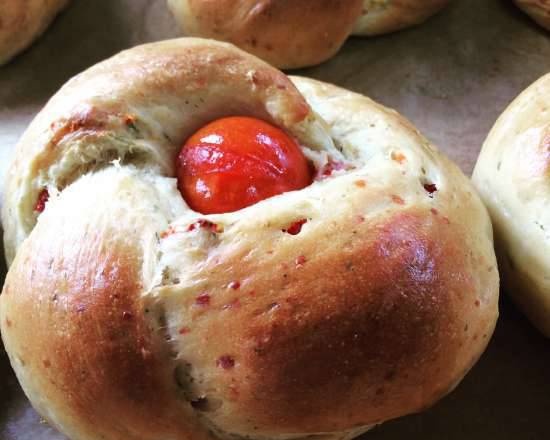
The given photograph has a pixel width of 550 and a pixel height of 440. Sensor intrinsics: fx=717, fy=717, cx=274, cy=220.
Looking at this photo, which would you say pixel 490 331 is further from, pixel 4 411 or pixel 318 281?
pixel 4 411

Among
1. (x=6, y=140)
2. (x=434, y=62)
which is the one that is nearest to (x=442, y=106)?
(x=434, y=62)

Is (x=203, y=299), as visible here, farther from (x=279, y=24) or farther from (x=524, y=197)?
(x=279, y=24)

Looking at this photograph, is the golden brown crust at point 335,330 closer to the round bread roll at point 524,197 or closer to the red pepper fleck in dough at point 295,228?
the red pepper fleck in dough at point 295,228

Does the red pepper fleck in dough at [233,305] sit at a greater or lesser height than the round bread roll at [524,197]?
greater

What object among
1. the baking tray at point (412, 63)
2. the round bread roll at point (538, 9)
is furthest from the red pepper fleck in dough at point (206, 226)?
the round bread roll at point (538, 9)

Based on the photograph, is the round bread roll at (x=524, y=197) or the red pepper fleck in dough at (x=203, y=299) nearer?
the red pepper fleck in dough at (x=203, y=299)

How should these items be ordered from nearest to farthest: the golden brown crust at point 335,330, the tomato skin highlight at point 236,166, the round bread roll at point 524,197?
the golden brown crust at point 335,330, the tomato skin highlight at point 236,166, the round bread roll at point 524,197

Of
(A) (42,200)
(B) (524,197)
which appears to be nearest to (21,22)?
(A) (42,200)
